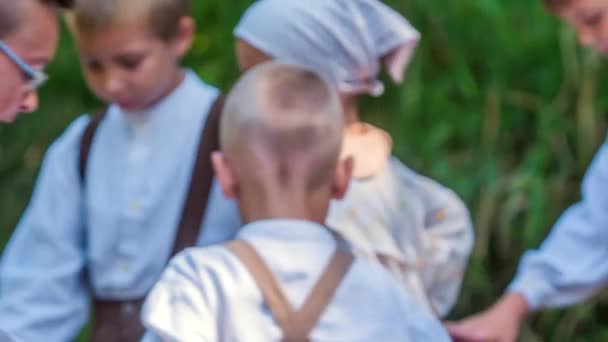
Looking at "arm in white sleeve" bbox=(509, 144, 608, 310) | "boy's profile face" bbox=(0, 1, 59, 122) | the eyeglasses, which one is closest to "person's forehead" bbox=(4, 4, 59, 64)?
"boy's profile face" bbox=(0, 1, 59, 122)

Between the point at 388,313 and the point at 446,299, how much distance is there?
0.82m

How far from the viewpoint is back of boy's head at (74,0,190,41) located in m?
2.80

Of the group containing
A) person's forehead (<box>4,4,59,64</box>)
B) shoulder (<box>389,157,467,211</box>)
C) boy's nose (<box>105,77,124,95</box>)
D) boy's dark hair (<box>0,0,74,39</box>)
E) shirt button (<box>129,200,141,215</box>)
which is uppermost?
boy's dark hair (<box>0,0,74,39</box>)

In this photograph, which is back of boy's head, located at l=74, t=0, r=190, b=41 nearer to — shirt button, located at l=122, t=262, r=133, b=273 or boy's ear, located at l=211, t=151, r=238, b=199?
shirt button, located at l=122, t=262, r=133, b=273

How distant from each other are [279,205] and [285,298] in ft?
0.59

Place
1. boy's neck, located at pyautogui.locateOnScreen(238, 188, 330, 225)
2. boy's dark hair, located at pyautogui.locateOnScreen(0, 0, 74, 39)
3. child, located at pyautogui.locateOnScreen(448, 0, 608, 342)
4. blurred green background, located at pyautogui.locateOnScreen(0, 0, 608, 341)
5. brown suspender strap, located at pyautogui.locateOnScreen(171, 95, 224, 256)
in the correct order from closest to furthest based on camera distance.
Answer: boy's neck, located at pyautogui.locateOnScreen(238, 188, 330, 225) → boy's dark hair, located at pyautogui.locateOnScreen(0, 0, 74, 39) → brown suspender strap, located at pyautogui.locateOnScreen(171, 95, 224, 256) → child, located at pyautogui.locateOnScreen(448, 0, 608, 342) → blurred green background, located at pyautogui.locateOnScreen(0, 0, 608, 341)

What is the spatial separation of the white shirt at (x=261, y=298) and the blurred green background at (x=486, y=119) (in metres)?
2.30

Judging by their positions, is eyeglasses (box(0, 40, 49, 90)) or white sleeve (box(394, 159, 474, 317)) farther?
white sleeve (box(394, 159, 474, 317))

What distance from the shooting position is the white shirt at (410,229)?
2.85 metres

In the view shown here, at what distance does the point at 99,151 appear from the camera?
2.89 m

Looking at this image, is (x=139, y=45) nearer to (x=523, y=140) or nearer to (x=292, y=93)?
(x=292, y=93)

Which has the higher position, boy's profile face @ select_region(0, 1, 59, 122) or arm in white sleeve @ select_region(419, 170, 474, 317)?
boy's profile face @ select_region(0, 1, 59, 122)

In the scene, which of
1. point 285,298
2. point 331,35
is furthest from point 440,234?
point 285,298

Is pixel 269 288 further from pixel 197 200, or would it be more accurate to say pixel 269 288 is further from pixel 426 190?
pixel 426 190
